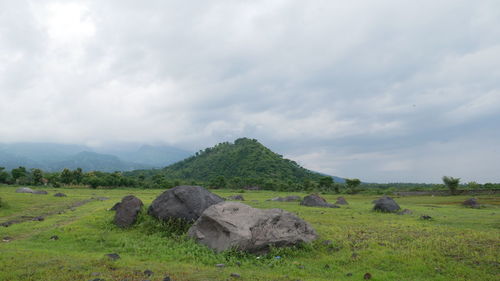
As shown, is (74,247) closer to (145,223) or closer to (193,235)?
(145,223)

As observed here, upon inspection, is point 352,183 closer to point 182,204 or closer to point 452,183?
point 452,183

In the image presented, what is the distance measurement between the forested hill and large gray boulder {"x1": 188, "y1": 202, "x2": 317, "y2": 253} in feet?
363

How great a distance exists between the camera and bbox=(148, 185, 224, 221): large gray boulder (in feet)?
64.8

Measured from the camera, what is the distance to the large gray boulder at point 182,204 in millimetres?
19766

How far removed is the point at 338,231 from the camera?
19.1 metres

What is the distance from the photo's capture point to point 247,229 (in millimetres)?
15594

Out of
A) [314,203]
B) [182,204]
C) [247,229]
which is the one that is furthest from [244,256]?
[314,203]

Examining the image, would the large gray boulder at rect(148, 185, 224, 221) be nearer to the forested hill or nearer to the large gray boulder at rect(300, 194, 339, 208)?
the large gray boulder at rect(300, 194, 339, 208)

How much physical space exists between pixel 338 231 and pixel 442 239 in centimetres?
541

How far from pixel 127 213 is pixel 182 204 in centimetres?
359

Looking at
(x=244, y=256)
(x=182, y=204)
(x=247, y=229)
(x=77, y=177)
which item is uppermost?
(x=77, y=177)

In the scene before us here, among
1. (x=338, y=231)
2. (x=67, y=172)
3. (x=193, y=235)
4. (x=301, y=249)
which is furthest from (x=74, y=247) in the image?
(x=67, y=172)

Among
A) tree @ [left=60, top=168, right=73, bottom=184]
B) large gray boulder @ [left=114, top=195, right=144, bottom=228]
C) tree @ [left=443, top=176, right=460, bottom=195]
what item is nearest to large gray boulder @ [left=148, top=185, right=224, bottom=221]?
large gray boulder @ [left=114, top=195, right=144, bottom=228]

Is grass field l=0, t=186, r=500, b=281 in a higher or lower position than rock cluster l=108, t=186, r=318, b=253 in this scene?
lower
